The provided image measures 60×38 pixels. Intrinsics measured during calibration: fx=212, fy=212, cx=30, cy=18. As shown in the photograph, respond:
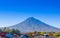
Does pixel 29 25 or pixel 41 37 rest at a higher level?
pixel 29 25

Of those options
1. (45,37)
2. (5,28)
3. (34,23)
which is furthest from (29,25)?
(45,37)

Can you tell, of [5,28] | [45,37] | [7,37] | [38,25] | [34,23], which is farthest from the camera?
[34,23]

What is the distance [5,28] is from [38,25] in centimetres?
2672

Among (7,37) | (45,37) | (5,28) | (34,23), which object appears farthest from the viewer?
(34,23)

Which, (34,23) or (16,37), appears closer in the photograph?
(16,37)

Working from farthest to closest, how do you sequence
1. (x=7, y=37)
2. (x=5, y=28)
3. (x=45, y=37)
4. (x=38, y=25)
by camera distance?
(x=38, y=25) < (x=5, y=28) < (x=45, y=37) < (x=7, y=37)

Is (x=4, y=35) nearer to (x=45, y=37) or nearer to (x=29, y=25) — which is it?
(x=45, y=37)

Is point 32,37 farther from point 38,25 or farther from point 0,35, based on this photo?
point 38,25

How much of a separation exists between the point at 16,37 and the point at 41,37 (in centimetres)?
125

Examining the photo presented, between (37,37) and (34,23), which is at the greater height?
(34,23)

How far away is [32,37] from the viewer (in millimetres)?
9625

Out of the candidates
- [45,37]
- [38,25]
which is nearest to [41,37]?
[45,37]

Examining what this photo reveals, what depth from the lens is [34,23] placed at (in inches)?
1638

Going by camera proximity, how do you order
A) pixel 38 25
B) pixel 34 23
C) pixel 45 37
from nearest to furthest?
pixel 45 37 < pixel 38 25 < pixel 34 23
